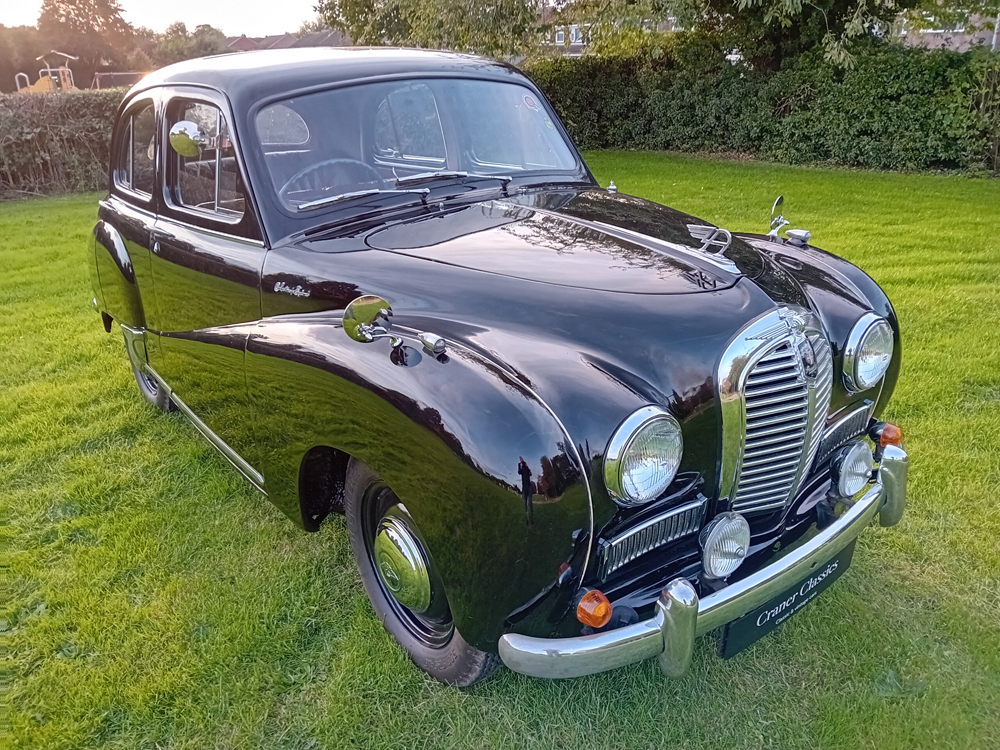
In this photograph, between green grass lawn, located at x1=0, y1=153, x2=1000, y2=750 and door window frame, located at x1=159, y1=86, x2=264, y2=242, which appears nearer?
green grass lawn, located at x1=0, y1=153, x2=1000, y2=750

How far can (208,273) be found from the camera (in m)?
3.11

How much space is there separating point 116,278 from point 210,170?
1302 millimetres

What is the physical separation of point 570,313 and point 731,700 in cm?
136

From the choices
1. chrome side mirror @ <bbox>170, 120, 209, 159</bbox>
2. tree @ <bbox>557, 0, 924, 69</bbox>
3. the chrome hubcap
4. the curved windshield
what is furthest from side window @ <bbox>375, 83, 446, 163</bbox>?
tree @ <bbox>557, 0, 924, 69</bbox>

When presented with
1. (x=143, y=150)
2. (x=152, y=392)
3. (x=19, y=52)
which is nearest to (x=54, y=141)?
(x=152, y=392)

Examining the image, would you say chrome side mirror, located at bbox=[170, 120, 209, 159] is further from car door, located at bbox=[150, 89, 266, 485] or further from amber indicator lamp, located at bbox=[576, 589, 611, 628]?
amber indicator lamp, located at bbox=[576, 589, 611, 628]

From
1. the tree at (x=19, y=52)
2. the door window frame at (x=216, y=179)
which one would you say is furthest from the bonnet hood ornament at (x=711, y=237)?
the tree at (x=19, y=52)

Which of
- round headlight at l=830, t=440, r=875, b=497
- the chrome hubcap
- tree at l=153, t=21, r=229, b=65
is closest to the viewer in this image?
the chrome hubcap

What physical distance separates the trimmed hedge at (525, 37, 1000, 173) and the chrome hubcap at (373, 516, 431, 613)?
12.3 m

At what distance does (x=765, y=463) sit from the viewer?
84.9 inches

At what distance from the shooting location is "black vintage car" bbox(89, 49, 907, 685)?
1860 mm

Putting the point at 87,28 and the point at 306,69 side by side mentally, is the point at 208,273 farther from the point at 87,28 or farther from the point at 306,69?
the point at 87,28

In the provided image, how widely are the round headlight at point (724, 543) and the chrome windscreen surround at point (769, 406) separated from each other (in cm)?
10

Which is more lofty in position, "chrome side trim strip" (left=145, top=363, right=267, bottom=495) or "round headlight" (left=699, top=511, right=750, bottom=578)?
"round headlight" (left=699, top=511, right=750, bottom=578)
